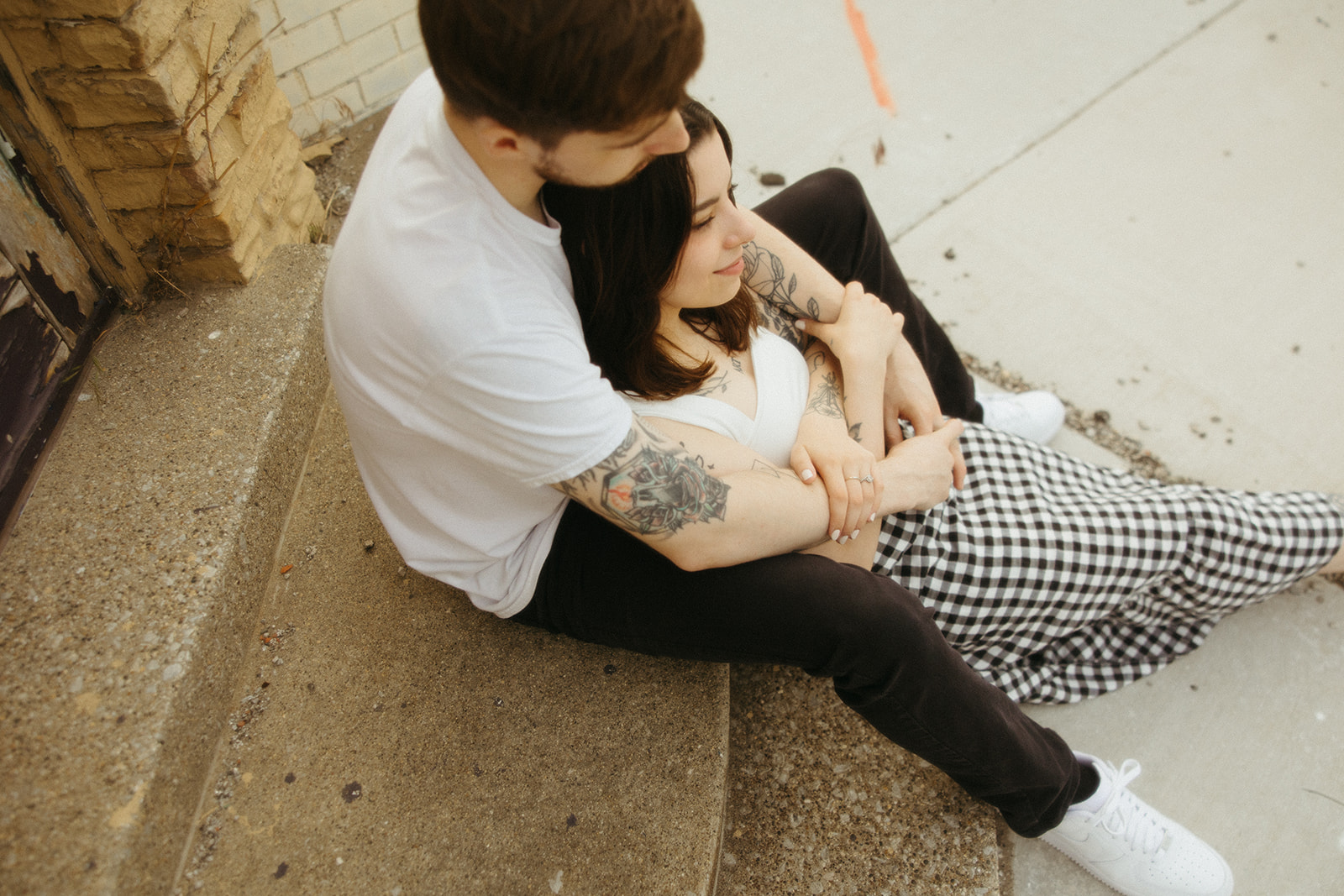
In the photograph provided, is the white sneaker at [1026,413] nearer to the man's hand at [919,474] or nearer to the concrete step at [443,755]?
the man's hand at [919,474]

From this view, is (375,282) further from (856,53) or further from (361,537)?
(856,53)

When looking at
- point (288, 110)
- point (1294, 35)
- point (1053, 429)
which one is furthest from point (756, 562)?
point (1294, 35)

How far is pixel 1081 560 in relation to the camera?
1.54 metres

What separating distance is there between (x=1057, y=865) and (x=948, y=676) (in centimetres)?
60

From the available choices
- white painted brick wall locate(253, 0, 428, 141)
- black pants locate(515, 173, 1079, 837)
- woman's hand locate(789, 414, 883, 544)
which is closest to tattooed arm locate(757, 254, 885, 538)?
woman's hand locate(789, 414, 883, 544)

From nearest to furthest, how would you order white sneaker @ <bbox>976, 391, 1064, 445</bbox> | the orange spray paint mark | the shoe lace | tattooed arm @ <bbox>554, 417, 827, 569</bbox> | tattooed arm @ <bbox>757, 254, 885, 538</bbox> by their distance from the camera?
tattooed arm @ <bbox>554, 417, 827, 569</bbox> < tattooed arm @ <bbox>757, 254, 885, 538</bbox> < the shoe lace < white sneaker @ <bbox>976, 391, 1064, 445</bbox> < the orange spray paint mark

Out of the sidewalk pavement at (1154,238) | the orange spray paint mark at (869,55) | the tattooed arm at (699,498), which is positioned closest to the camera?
the tattooed arm at (699,498)

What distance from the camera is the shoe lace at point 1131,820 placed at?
1.49 metres

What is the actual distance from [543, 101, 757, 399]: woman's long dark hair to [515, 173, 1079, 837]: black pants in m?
0.25

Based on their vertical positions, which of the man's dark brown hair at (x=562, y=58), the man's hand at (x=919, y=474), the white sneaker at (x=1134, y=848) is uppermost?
the man's dark brown hair at (x=562, y=58)

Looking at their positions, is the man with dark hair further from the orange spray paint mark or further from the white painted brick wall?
the orange spray paint mark

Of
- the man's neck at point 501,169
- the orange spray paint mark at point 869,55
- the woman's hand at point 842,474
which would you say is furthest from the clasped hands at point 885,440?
the orange spray paint mark at point 869,55

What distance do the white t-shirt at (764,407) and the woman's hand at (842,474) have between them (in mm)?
40

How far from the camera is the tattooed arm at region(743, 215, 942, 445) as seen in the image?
1.59m
